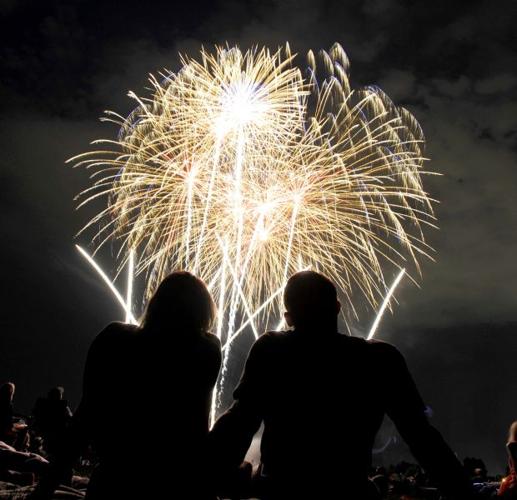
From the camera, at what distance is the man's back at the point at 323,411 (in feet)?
8.04

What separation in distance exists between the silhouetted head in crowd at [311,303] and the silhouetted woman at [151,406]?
625 millimetres

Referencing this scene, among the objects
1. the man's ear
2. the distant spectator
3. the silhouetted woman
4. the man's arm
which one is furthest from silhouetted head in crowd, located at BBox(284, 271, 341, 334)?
the distant spectator

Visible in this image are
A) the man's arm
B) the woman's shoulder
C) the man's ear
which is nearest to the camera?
the man's arm

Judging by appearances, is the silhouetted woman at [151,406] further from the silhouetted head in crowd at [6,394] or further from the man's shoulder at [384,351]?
the silhouetted head in crowd at [6,394]

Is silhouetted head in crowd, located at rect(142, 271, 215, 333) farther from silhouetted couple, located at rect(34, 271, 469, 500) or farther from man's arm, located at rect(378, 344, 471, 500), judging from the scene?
man's arm, located at rect(378, 344, 471, 500)

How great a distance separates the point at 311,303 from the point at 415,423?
0.83 meters

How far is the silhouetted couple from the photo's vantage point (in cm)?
249

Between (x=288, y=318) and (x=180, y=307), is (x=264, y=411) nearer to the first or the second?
(x=288, y=318)

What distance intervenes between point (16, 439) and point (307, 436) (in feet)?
33.8

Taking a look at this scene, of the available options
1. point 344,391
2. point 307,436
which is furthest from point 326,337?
point 307,436

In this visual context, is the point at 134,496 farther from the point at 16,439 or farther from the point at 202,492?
the point at 16,439

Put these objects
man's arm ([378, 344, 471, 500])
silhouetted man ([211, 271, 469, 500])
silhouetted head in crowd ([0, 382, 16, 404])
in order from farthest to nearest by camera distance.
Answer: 1. silhouetted head in crowd ([0, 382, 16, 404])
2. man's arm ([378, 344, 471, 500])
3. silhouetted man ([211, 271, 469, 500])

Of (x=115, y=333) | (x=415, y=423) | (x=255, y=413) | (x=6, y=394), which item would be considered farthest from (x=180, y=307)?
(x=6, y=394)

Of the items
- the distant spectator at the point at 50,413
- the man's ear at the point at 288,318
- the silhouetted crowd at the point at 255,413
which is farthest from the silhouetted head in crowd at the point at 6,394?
the man's ear at the point at 288,318
